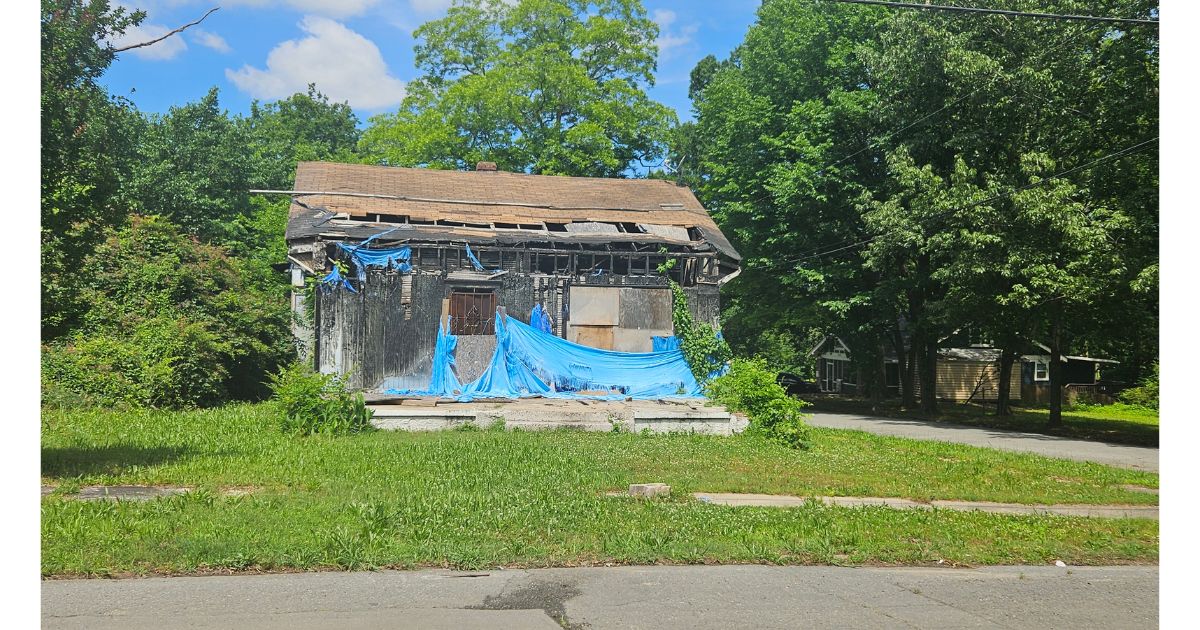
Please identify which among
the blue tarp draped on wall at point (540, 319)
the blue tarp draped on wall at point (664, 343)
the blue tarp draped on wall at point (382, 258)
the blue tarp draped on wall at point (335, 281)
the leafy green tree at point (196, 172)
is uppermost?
the leafy green tree at point (196, 172)

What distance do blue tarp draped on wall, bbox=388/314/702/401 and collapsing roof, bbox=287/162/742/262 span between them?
2.54 metres

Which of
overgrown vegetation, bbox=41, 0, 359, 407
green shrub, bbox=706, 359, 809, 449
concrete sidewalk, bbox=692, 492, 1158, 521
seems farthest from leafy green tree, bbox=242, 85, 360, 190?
concrete sidewalk, bbox=692, 492, 1158, 521

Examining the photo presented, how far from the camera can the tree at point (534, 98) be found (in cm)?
4225

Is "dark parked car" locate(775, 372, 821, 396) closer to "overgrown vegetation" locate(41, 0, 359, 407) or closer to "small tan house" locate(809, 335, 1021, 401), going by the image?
"small tan house" locate(809, 335, 1021, 401)

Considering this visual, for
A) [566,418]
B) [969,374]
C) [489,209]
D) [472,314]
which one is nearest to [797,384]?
[969,374]

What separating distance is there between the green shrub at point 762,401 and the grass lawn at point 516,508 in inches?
52.9

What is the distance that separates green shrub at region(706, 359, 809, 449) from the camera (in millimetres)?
17031

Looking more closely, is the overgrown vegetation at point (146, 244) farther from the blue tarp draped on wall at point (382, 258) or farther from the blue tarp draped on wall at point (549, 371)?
the blue tarp draped on wall at point (549, 371)

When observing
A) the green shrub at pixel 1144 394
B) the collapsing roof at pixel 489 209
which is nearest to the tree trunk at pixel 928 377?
the collapsing roof at pixel 489 209

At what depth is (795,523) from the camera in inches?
364

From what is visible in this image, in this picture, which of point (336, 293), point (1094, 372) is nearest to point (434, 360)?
point (336, 293)

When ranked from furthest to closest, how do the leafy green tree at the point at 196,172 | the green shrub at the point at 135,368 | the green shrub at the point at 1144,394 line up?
the green shrub at the point at 1144,394, the leafy green tree at the point at 196,172, the green shrub at the point at 135,368

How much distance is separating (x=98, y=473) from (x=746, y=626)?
901 centimetres

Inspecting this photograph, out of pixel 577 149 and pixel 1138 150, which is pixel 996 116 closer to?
pixel 1138 150
